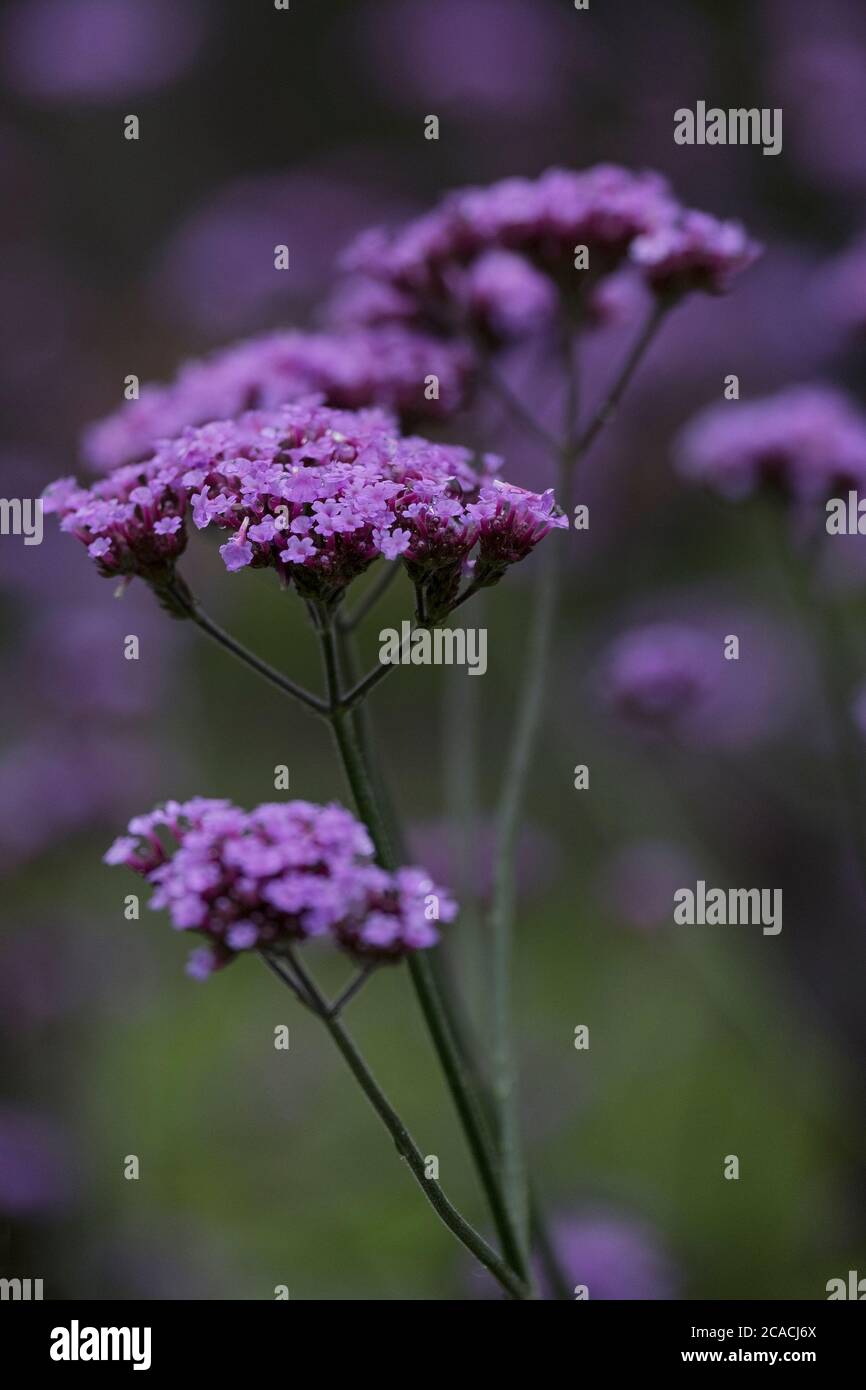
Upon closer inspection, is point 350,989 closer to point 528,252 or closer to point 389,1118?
point 389,1118

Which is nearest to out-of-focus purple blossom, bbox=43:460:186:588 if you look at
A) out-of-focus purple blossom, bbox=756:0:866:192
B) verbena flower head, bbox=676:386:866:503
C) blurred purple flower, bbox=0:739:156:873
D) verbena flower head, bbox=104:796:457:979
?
verbena flower head, bbox=104:796:457:979

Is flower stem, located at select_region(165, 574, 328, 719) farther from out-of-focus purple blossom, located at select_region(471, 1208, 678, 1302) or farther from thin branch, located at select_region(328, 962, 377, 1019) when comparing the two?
out-of-focus purple blossom, located at select_region(471, 1208, 678, 1302)

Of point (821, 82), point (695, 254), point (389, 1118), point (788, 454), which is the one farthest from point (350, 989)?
point (821, 82)

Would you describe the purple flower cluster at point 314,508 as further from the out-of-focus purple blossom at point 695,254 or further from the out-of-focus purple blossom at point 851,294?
the out-of-focus purple blossom at point 851,294

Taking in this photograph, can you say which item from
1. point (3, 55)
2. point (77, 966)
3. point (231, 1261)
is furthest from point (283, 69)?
point (231, 1261)

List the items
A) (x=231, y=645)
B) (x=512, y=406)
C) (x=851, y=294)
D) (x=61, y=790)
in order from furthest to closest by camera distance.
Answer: (x=61, y=790)
(x=851, y=294)
(x=512, y=406)
(x=231, y=645)

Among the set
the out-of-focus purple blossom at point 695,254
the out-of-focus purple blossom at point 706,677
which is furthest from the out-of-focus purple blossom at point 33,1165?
the out-of-focus purple blossom at point 695,254
